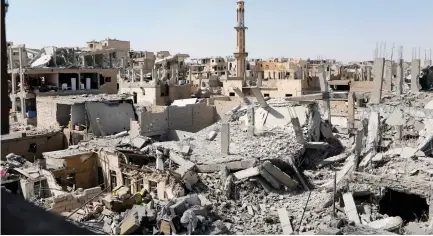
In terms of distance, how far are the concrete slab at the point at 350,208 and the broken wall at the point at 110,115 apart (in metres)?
11.0

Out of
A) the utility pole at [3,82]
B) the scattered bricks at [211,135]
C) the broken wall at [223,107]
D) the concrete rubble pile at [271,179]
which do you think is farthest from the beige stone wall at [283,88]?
the utility pole at [3,82]

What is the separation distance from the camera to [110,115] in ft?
62.3

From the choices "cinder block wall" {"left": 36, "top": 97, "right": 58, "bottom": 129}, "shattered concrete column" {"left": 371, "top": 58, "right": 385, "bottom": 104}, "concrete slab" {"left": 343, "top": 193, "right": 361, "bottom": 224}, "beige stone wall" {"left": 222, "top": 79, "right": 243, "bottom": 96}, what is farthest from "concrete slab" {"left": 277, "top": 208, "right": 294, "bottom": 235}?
"beige stone wall" {"left": 222, "top": 79, "right": 243, "bottom": 96}

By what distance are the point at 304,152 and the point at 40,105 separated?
12905mm

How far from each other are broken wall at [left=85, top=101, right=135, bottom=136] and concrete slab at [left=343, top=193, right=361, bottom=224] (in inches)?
433

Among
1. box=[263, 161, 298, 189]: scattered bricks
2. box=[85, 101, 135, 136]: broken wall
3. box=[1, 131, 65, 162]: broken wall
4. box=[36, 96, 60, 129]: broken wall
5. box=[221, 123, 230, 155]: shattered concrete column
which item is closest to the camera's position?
box=[263, 161, 298, 189]: scattered bricks

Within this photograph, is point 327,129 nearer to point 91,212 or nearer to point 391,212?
point 391,212

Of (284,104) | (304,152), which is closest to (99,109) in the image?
(284,104)

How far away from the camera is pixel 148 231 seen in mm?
9719

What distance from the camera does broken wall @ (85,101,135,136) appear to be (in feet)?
60.1

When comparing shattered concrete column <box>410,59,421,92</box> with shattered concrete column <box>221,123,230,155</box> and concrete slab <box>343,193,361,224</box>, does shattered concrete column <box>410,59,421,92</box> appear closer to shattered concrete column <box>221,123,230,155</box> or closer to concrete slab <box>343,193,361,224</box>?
shattered concrete column <box>221,123,230,155</box>

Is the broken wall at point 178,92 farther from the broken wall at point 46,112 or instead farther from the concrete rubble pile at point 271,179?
the concrete rubble pile at point 271,179

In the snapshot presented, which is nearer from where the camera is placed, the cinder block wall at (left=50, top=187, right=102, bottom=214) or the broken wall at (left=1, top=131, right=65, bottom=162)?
the cinder block wall at (left=50, top=187, right=102, bottom=214)

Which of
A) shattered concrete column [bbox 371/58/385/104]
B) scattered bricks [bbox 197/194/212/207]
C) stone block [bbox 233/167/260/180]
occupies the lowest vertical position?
scattered bricks [bbox 197/194/212/207]
